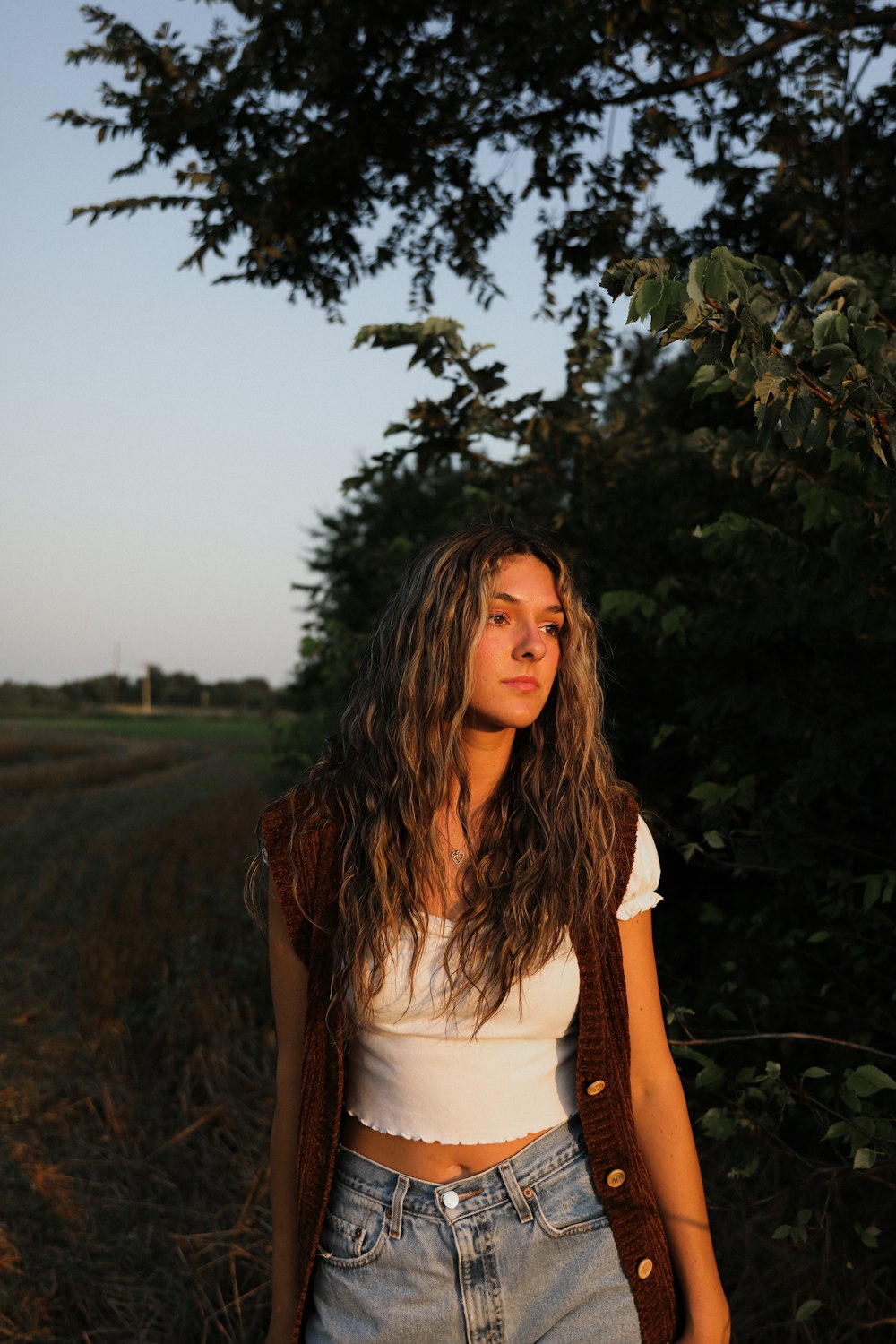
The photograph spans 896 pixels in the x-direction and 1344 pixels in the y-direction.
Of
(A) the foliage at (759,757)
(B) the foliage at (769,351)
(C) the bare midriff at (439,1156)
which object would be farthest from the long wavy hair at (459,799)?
(B) the foliage at (769,351)

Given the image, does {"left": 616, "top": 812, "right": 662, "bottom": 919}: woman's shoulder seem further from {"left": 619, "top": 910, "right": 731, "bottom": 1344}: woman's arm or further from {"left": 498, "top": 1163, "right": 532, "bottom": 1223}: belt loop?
{"left": 498, "top": 1163, "right": 532, "bottom": 1223}: belt loop

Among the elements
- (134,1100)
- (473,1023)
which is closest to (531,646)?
(473,1023)

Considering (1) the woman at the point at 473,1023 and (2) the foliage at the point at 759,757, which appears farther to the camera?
(2) the foliage at the point at 759,757

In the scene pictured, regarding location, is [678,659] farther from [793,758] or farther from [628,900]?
[628,900]

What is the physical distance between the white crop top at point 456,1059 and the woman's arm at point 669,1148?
13 cm

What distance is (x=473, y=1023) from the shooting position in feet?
6.06

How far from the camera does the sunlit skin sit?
A: 2033 mm

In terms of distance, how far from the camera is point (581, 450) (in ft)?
13.6

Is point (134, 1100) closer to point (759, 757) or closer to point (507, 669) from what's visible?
point (759, 757)

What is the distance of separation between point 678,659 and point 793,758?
0.54m

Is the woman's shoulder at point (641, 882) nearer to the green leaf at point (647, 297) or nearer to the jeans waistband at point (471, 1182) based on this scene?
the jeans waistband at point (471, 1182)

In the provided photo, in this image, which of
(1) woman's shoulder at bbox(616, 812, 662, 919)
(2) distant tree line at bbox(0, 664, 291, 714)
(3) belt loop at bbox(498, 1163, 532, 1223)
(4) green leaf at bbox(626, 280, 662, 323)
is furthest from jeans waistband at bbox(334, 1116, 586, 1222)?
(2) distant tree line at bbox(0, 664, 291, 714)

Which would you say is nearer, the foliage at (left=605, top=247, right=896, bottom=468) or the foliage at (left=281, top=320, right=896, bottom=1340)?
the foliage at (left=605, top=247, right=896, bottom=468)

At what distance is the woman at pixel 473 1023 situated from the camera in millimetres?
1748
